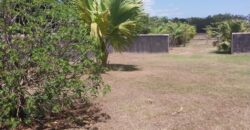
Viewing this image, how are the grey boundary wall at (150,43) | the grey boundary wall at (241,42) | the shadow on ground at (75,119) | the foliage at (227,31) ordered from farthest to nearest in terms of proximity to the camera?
the foliage at (227,31)
the grey boundary wall at (150,43)
the grey boundary wall at (241,42)
the shadow on ground at (75,119)

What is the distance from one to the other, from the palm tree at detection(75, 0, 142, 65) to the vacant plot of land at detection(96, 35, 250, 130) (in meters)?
0.89

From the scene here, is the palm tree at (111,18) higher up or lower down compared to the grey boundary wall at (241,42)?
higher up

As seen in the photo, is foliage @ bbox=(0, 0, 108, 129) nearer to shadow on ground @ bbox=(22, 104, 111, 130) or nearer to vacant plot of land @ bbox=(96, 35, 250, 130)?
shadow on ground @ bbox=(22, 104, 111, 130)

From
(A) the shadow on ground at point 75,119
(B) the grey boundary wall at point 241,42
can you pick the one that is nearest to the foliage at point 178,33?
(B) the grey boundary wall at point 241,42

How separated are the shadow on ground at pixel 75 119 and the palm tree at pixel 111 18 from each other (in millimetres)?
4917

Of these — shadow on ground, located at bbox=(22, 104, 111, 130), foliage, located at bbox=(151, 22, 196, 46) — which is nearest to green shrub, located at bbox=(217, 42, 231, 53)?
foliage, located at bbox=(151, 22, 196, 46)

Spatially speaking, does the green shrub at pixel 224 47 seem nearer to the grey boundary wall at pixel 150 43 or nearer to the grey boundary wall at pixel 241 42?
the grey boundary wall at pixel 241 42

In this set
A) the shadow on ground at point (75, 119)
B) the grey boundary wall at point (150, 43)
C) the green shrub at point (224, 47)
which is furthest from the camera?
the green shrub at point (224, 47)

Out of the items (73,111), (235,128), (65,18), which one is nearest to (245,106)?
(235,128)

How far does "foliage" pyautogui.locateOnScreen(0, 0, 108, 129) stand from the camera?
20.3ft

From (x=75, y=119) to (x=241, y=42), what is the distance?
45.0 ft

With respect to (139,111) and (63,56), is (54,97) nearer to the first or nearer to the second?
(63,56)

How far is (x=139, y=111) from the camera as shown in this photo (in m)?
7.87

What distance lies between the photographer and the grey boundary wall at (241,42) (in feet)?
64.6
